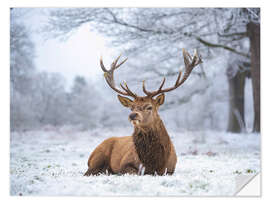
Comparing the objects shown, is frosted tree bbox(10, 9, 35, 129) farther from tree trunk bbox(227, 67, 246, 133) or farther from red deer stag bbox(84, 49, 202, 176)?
tree trunk bbox(227, 67, 246, 133)

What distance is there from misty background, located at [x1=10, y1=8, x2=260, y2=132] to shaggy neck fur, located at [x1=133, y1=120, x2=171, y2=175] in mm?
2605

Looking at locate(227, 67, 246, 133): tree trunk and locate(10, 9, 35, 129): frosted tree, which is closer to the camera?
locate(10, 9, 35, 129): frosted tree

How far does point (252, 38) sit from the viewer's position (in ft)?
20.8

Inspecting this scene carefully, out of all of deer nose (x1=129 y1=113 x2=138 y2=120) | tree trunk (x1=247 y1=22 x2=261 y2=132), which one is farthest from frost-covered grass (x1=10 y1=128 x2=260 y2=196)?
tree trunk (x1=247 y1=22 x2=261 y2=132)

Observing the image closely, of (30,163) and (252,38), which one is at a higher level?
(252,38)

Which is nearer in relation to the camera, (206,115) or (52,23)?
(52,23)

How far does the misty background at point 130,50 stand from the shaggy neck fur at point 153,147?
103 inches

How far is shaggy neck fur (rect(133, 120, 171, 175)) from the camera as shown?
3.59 meters
